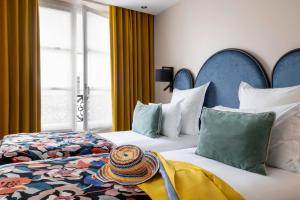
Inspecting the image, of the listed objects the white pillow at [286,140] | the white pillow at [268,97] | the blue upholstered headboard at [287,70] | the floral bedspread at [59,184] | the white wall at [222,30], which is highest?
the white wall at [222,30]

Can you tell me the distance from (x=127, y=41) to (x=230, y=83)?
1.92m

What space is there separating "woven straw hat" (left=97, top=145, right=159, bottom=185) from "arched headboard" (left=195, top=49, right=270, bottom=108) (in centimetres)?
136

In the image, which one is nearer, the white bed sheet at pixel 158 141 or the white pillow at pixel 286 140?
the white pillow at pixel 286 140

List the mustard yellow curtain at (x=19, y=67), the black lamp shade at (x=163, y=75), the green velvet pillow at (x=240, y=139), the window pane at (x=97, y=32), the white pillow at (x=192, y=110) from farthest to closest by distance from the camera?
1. the window pane at (x=97, y=32)
2. the black lamp shade at (x=163, y=75)
3. the mustard yellow curtain at (x=19, y=67)
4. the white pillow at (x=192, y=110)
5. the green velvet pillow at (x=240, y=139)

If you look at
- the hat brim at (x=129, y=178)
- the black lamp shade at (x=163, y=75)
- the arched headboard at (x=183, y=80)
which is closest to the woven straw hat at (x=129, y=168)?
the hat brim at (x=129, y=178)

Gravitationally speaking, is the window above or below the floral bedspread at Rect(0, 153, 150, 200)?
above

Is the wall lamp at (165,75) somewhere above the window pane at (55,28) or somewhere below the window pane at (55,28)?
below

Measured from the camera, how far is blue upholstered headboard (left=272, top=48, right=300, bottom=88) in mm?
1874

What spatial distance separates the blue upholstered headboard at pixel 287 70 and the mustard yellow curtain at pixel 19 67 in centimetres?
278

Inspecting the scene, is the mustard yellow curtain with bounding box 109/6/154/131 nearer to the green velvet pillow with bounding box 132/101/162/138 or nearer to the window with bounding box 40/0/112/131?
the window with bounding box 40/0/112/131

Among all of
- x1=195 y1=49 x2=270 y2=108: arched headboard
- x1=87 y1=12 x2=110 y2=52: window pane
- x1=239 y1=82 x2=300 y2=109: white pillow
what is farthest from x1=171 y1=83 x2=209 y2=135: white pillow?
x1=87 y1=12 x2=110 y2=52: window pane

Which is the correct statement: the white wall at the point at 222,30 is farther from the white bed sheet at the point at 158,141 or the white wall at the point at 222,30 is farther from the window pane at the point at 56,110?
the window pane at the point at 56,110

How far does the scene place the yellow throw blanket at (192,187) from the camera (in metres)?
1.03

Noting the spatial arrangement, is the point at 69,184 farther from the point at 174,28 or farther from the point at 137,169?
the point at 174,28
